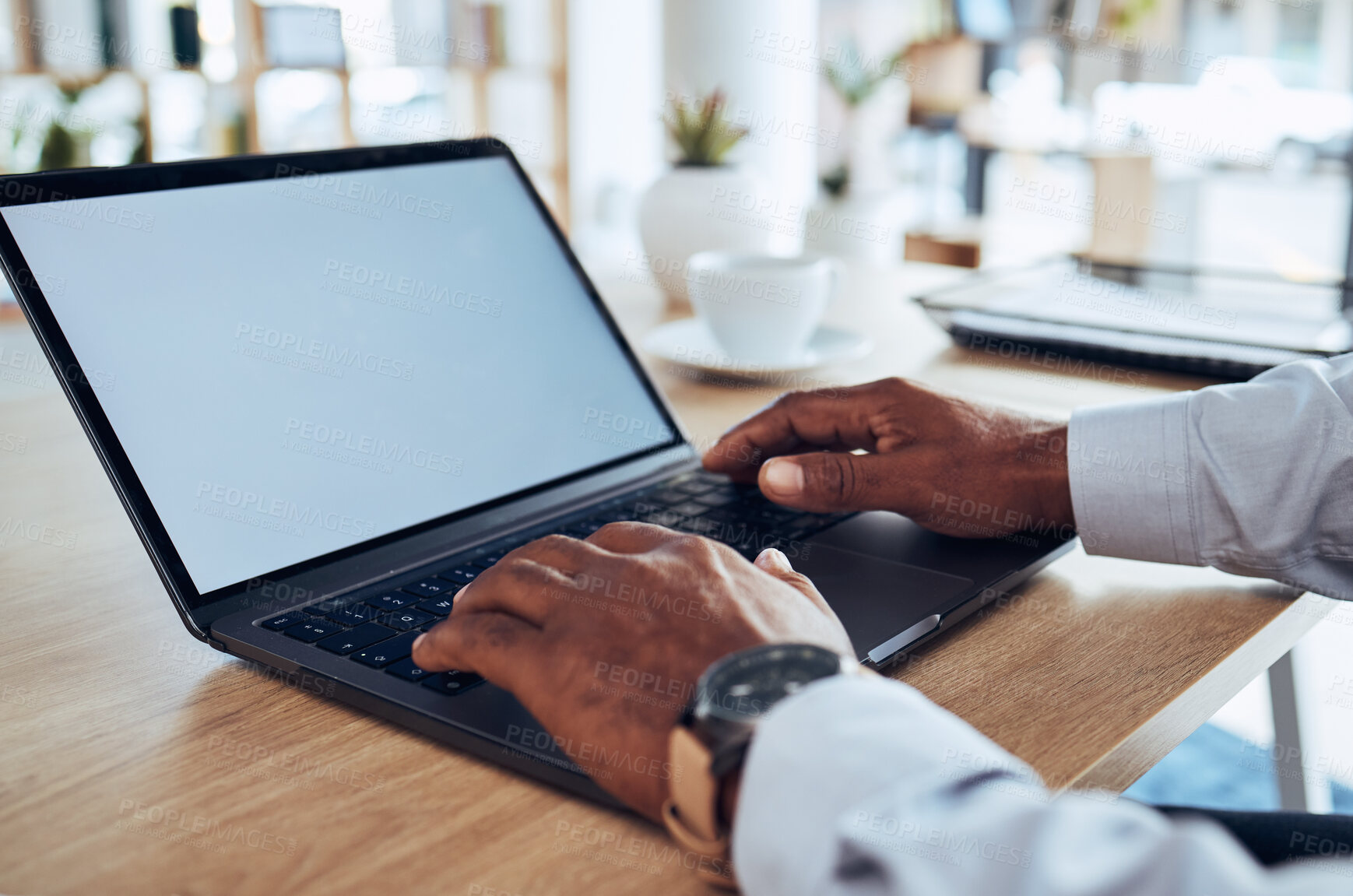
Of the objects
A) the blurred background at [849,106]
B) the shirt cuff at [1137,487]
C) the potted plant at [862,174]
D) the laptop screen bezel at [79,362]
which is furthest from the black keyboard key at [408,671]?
the potted plant at [862,174]

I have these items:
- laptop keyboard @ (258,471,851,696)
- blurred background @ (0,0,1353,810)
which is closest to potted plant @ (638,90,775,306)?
blurred background @ (0,0,1353,810)

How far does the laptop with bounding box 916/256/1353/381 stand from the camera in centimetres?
107

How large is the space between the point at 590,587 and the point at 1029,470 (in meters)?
0.37

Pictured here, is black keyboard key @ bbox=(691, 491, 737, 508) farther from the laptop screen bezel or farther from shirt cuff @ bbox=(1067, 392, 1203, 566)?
shirt cuff @ bbox=(1067, 392, 1203, 566)

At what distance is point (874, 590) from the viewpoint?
60cm

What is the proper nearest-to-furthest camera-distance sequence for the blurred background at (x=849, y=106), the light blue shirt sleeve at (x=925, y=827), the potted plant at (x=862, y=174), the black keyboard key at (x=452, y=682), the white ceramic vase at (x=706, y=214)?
the light blue shirt sleeve at (x=925, y=827)
the black keyboard key at (x=452, y=682)
the white ceramic vase at (x=706, y=214)
the blurred background at (x=849, y=106)
the potted plant at (x=862, y=174)

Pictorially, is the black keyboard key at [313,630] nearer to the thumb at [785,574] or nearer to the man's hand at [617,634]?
the man's hand at [617,634]

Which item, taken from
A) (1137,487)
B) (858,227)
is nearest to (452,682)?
(1137,487)

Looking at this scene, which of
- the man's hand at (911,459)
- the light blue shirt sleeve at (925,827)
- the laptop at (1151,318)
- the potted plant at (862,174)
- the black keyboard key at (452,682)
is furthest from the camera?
the potted plant at (862,174)

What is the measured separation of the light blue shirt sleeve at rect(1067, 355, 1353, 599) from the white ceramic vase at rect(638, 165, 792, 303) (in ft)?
2.29

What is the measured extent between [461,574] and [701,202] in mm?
837

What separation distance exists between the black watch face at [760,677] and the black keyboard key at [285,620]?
262 mm

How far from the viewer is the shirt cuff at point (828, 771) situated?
0.36m

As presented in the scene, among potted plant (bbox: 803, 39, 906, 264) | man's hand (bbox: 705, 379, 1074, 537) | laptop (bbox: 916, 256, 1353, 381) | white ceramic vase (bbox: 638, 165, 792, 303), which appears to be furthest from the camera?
potted plant (bbox: 803, 39, 906, 264)
